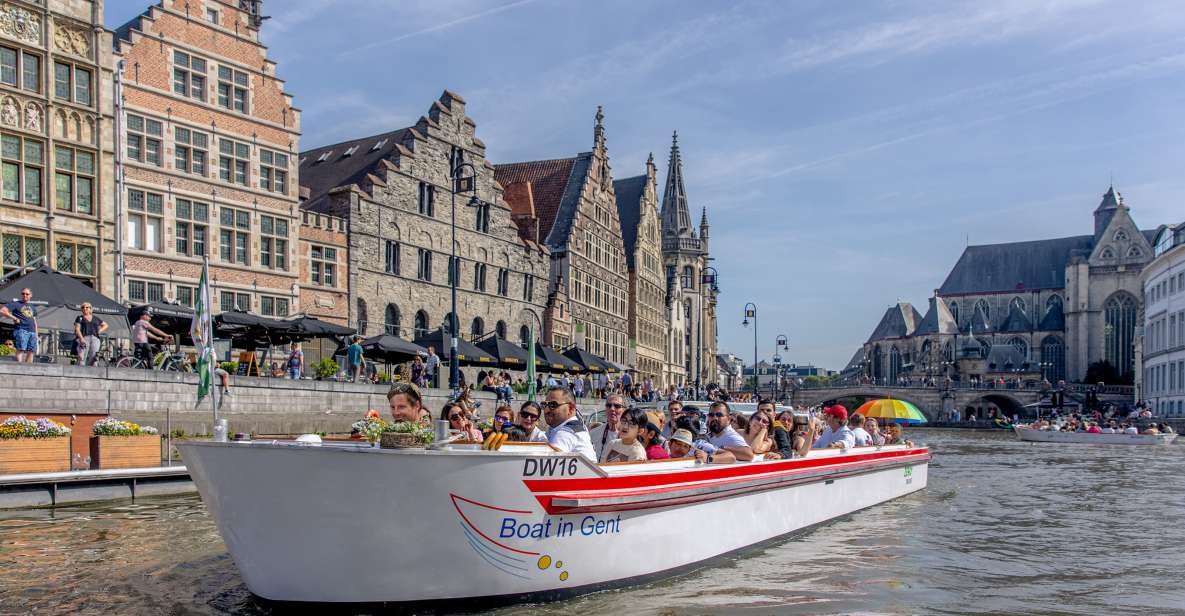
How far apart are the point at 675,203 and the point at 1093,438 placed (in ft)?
177

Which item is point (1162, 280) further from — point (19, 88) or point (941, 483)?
point (19, 88)

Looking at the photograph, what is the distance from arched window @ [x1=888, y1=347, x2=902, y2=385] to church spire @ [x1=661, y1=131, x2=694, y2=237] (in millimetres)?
48530

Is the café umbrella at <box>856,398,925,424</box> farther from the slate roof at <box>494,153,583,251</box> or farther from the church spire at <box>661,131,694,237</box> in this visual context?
the church spire at <box>661,131,694,237</box>

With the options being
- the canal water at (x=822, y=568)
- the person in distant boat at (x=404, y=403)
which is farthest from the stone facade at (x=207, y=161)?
the person in distant boat at (x=404, y=403)

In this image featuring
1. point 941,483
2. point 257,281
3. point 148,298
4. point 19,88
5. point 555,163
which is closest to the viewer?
point 941,483

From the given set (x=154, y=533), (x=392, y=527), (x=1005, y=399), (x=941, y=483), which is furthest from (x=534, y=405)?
(x=1005, y=399)

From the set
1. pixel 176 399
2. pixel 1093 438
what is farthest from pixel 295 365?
pixel 1093 438

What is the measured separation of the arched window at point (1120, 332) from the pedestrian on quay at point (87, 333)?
107783mm

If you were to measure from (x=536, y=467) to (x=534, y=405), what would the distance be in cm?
166

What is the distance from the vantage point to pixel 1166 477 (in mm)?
25594

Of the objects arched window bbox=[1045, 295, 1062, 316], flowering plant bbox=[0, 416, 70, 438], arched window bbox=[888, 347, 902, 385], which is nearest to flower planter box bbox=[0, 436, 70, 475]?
flowering plant bbox=[0, 416, 70, 438]

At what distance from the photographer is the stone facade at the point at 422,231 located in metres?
34.8

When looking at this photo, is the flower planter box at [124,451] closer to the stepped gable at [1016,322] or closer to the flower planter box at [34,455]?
the flower planter box at [34,455]

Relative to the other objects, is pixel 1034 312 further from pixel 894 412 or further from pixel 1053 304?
pixel 894 412
